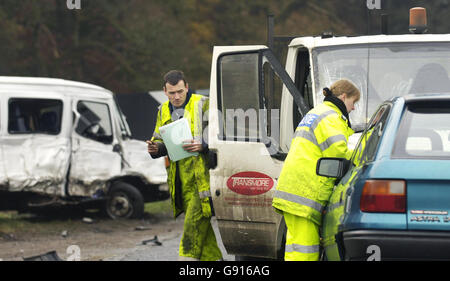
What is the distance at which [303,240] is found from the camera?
21.9 feet

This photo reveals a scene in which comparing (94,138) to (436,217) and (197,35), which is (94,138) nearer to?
(436,217)

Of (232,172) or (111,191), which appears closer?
(232,172)

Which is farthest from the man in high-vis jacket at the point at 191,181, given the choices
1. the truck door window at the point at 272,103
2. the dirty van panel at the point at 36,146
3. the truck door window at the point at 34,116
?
the truck door window at the point at 34,116

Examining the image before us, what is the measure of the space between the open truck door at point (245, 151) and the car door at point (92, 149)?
711 centimetres

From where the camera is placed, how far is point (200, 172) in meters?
8.47

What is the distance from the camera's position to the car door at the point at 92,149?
15.4 metres

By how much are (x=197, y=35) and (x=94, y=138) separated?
14.6 metres

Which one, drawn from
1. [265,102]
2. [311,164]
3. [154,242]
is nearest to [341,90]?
[311,164]

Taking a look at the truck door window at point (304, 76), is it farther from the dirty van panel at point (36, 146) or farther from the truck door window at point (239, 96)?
the dirty van panel at point (36, 146)

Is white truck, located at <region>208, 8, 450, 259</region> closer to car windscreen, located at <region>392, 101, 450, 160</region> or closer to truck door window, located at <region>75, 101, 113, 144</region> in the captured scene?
car windscreen, located at <region>392, 101, 450, 160</region>

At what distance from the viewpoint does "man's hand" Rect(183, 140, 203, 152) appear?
Answer: 27.2ft

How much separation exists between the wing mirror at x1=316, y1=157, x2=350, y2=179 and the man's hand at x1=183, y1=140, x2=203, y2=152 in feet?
6.94
